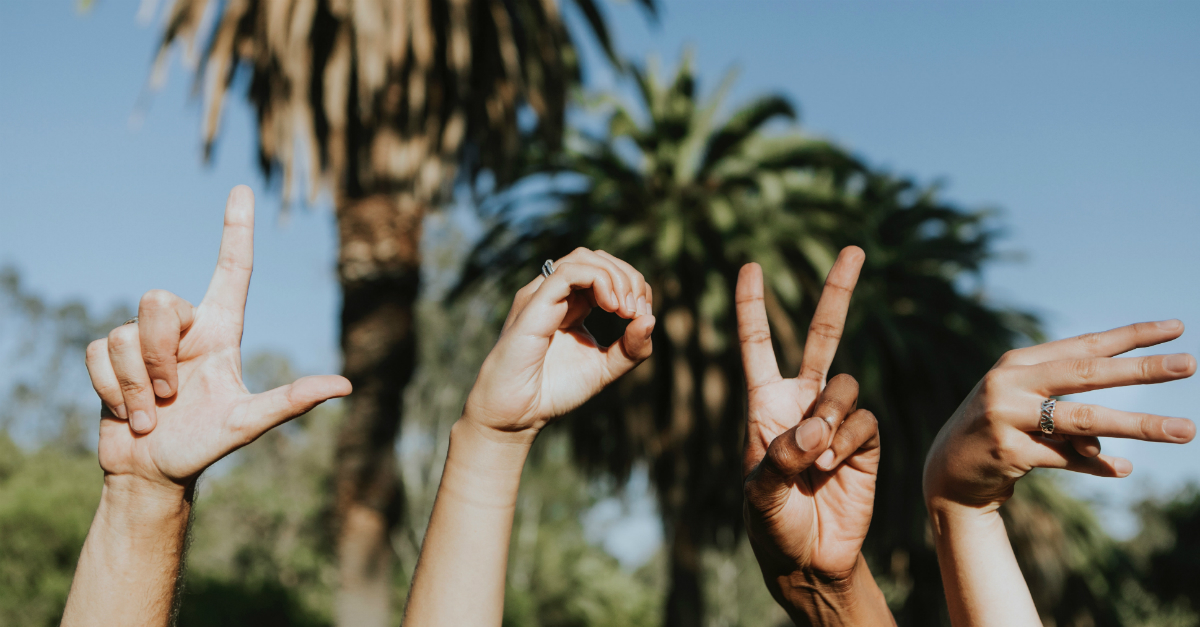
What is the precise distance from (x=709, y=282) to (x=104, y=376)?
382 inches

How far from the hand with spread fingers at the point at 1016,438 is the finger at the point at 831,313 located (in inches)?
11.5

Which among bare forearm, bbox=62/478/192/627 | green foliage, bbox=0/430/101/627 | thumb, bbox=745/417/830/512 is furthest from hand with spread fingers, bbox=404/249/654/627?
green foliage, bbox=0/430/101/627

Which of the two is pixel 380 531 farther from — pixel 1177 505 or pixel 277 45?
pixel 1177 505

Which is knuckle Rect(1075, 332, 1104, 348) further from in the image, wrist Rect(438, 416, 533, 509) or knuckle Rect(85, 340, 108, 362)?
knuckle Rect(85, 340, 108, 362)

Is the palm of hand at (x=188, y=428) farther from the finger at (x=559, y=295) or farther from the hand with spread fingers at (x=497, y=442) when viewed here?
the finger at (x=559, y=295)

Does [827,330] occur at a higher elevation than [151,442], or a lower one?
higher

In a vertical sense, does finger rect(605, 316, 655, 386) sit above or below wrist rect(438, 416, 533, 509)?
above

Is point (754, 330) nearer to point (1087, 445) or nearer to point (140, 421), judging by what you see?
point (1087, 445)

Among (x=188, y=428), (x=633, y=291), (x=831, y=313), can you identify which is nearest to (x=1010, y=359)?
(x=831, y=313)

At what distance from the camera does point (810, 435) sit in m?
1.38

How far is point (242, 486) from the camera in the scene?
958 inches

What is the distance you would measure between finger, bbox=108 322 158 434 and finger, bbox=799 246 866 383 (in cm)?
134

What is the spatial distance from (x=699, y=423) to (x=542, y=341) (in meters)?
10.5

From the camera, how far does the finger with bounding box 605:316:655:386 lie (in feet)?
5.24
